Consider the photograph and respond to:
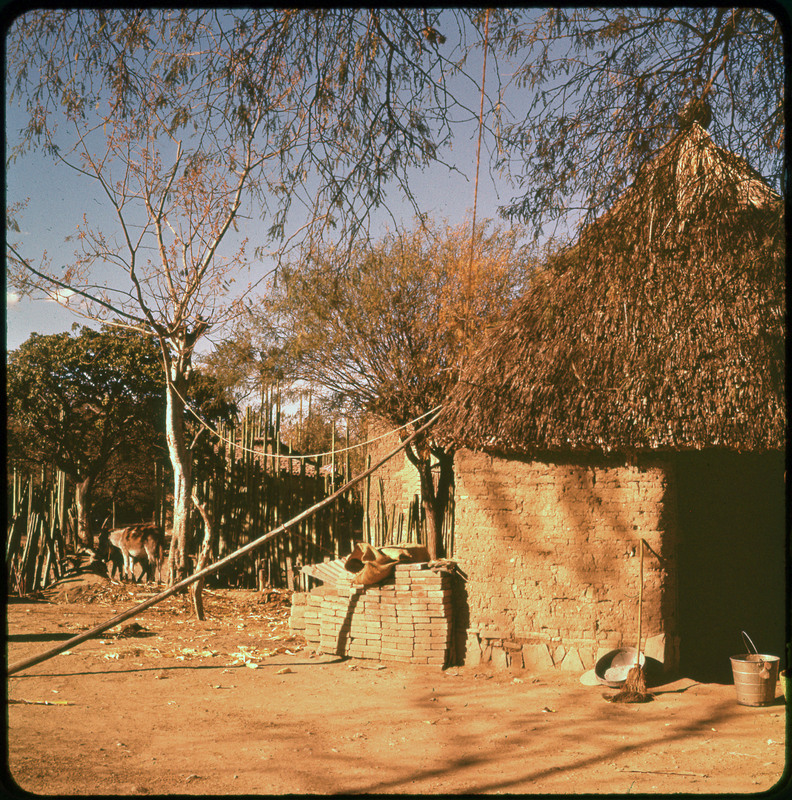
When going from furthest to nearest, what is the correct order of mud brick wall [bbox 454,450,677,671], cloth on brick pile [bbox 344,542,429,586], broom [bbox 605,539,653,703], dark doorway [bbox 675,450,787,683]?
dark doorway [bbox 675,450,787,683]
cloth on brick pile [bbox 344,542,429,586]
mud brick wall [bbox 454,450,677,671]
broom [bbox 605,539,653,703]

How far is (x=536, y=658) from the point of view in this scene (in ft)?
22.2

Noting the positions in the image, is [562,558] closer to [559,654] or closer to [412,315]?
[559,654]

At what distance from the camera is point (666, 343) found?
6.17 m

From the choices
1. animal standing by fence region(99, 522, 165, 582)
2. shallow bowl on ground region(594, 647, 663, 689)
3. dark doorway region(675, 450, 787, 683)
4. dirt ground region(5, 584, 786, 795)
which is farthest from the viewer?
animal standing by fence region(99, 522, 165, 582)

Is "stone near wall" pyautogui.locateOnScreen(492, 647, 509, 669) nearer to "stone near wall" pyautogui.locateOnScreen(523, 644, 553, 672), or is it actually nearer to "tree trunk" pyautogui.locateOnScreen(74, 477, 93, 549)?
"stone near wall" pyautogui.locateOnScreen(523, 644, 553, 672)

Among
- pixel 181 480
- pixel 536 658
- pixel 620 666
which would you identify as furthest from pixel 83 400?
pixel 620 666

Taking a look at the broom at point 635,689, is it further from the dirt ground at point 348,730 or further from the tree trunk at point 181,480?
the tree trunk at point 181,480

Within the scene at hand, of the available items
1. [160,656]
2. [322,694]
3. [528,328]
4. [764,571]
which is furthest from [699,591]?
[160,656]

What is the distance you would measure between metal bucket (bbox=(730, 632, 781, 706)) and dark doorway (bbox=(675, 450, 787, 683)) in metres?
2.03

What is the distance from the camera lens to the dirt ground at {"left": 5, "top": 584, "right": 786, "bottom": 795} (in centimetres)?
425

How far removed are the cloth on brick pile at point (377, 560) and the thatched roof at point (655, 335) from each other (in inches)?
64.6

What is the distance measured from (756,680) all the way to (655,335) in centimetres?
297

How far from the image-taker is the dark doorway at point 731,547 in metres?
7.81

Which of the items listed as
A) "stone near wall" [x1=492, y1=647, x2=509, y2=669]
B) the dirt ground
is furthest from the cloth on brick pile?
"stone near wall" [x1=492, y1=647, x2=509, y2=669]
